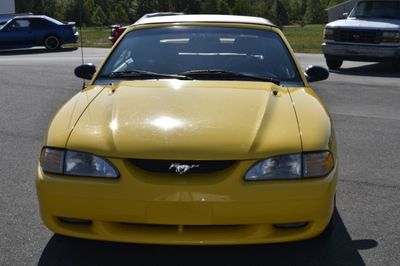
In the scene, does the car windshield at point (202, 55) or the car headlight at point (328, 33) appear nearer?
the car windshield at point (202, 55)

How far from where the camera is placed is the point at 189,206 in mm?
3701

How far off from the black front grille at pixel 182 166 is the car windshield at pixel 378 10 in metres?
13.0

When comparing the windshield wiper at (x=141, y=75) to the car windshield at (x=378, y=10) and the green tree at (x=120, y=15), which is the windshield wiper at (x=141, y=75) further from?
the green tree at (x=120, y=15)

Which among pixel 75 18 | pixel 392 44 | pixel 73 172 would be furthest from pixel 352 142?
pixel 75 18

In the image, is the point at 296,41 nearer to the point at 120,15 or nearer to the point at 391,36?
the point at 391,36

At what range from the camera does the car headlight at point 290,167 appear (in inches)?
149

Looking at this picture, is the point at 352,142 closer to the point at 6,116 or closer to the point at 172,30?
the point at 172,30

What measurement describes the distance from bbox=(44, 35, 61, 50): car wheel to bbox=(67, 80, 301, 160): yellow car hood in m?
20.3

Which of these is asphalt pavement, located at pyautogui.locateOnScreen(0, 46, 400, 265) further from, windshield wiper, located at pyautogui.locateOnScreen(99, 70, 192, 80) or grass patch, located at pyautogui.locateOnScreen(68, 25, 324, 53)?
grass patch, located at pyautogui.locateOnScreen(68, 25, 324, 53)

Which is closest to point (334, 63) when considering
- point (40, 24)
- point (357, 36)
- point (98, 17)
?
point (357, 36)

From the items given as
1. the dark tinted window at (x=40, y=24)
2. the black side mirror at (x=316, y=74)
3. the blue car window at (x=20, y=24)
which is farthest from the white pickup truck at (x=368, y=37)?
the blue car window at (x=20, y=24)

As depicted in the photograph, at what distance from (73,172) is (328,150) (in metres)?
1.46

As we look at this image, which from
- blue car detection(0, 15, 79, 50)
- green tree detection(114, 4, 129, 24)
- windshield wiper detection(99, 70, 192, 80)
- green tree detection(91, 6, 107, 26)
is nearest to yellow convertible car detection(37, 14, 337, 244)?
windshield wiper detection(99, 70, 192, 80)

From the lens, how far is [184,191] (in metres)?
3.70
